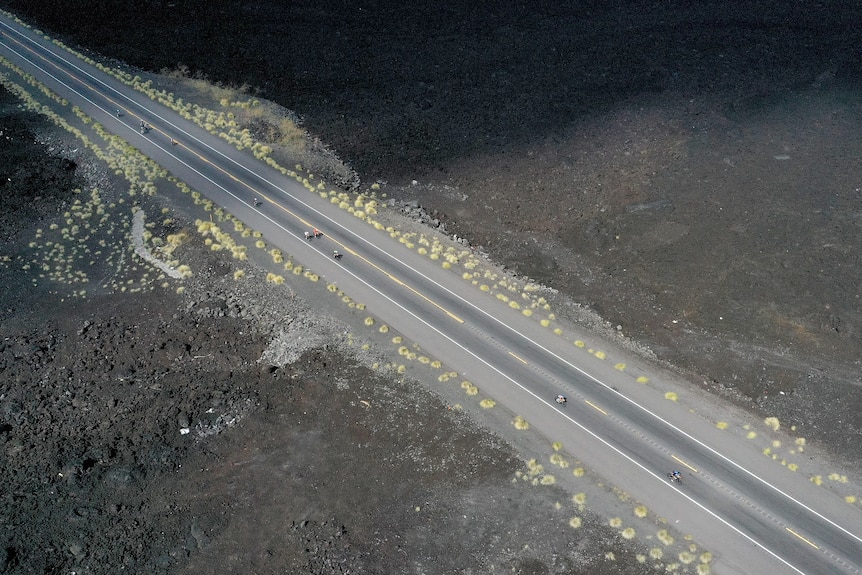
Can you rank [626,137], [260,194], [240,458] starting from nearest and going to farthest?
[240,458] < [260,194] < [626,137]

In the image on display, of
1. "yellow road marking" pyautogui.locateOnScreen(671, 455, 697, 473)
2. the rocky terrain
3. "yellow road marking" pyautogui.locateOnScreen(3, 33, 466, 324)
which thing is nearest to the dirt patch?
"yellow road marking" pyautogui.locateOnScreen(3, 33, 466, 324)

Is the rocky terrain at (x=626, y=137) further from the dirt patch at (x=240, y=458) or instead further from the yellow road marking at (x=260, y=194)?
the dirt patch at (x=240, y=458)

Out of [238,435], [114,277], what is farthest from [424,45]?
[238,435]

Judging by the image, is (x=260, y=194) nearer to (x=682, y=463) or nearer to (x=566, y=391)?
(x=566, y=391)

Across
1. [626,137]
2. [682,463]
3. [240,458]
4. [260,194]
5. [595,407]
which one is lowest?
[240,458]

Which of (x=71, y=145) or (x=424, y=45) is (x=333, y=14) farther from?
(x=71, y=145)

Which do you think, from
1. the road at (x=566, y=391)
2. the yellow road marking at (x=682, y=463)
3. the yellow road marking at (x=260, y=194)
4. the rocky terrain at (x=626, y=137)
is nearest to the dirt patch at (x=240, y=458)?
the road at (x=566, y=391)

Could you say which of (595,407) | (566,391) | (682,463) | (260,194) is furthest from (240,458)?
(260,194)

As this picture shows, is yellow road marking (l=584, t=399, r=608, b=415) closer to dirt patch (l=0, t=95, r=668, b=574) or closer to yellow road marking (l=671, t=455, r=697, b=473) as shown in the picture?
yellow road marking (l=671, t=455, r=697, b=473)
